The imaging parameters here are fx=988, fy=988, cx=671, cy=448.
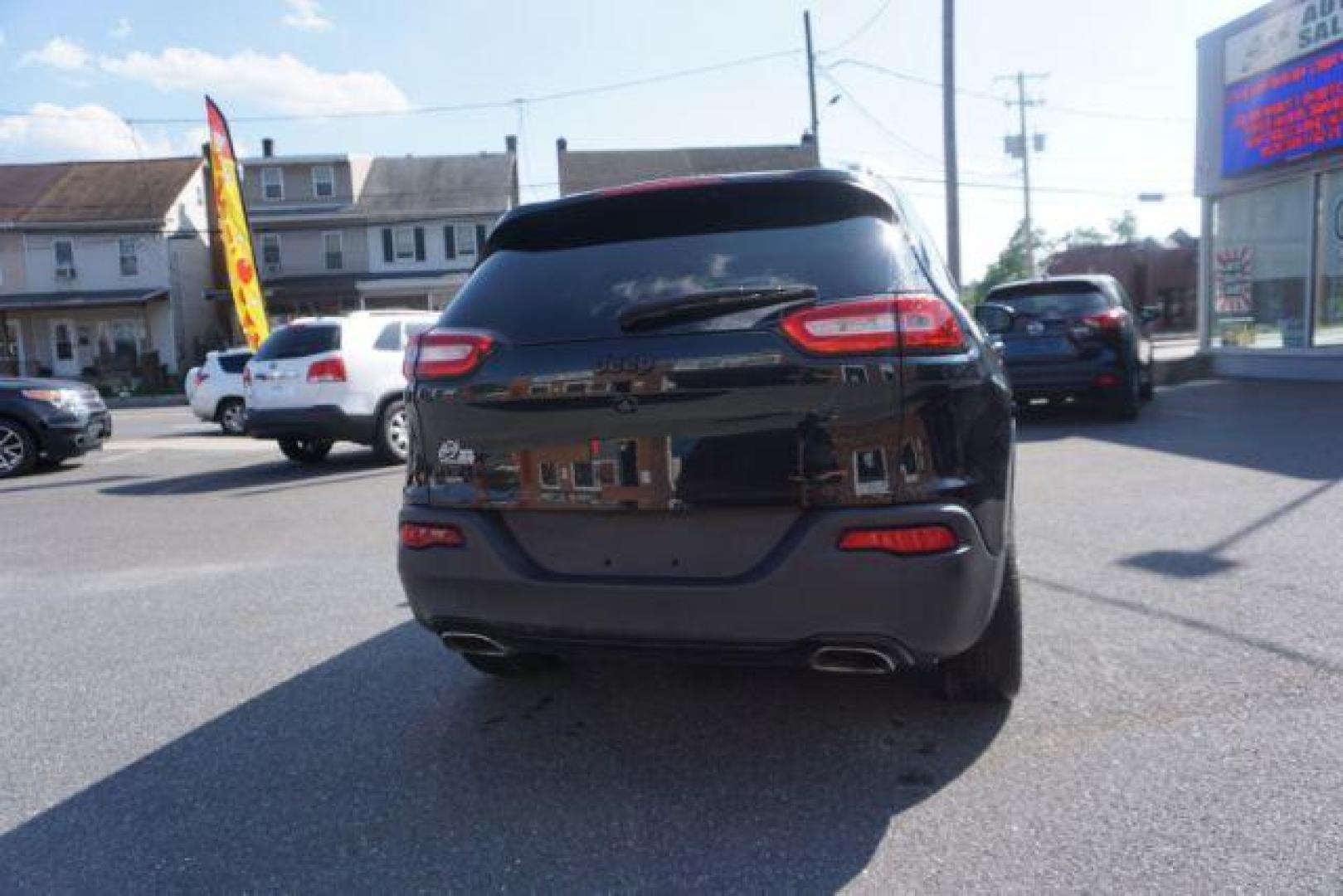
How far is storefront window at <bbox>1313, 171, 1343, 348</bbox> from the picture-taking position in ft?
46.9

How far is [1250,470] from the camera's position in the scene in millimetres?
7500

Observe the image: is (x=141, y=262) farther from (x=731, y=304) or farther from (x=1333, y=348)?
(x=731, y=304)

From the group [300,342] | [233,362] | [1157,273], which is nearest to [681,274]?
[300,342]

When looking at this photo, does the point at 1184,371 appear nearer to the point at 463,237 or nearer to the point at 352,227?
the point at 463,237

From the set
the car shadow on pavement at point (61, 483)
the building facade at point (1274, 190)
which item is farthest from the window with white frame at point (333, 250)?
the building facade at point (1274, 190)

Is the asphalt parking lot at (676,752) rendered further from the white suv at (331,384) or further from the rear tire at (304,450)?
the rear tire at (304,450)

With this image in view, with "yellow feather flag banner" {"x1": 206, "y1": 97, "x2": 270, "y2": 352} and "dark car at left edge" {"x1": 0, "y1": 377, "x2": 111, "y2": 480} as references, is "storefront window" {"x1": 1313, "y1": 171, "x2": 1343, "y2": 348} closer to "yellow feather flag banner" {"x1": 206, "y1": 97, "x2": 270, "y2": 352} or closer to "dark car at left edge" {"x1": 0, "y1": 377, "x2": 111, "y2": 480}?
"dark car at left edge" {"x1": 0, "y1": 377, "x2": 111, "y2": 480}

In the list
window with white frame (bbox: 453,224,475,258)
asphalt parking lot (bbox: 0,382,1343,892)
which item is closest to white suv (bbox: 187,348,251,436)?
asphalt parking lot (bbox: 0,382,1343,892)

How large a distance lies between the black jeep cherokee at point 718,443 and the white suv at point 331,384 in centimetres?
718

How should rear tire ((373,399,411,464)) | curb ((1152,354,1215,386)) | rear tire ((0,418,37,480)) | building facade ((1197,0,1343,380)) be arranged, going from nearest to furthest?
rear tire ((373,399,411,464)) → rear tire ((0,418,37,480)) → building facade ((1197,0,1343,380)) → curb ((1152,354,1215,386))

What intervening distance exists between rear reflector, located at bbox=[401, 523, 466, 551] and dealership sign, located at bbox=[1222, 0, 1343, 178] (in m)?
15.3

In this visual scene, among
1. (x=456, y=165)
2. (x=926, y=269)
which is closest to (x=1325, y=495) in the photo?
(x=926, y=269)

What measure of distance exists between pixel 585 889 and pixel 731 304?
5.05 feet

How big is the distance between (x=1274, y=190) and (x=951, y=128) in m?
5.75
